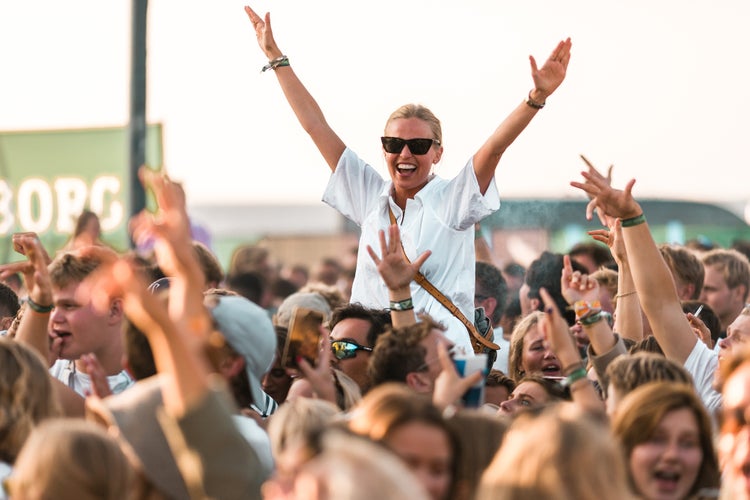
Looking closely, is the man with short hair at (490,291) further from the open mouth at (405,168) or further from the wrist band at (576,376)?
the wrist band at (576,376)

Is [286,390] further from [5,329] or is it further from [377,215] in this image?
[5,329]

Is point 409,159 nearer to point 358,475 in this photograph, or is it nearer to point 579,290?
point 579,290

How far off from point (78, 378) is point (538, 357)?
2245mm

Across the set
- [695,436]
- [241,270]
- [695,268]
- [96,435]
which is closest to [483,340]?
[695,268]

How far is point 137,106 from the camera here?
11797 millimetres

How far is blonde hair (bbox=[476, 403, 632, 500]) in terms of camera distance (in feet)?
11.9

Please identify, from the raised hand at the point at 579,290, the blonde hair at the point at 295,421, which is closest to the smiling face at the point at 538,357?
the raised hand at the point at 579,290

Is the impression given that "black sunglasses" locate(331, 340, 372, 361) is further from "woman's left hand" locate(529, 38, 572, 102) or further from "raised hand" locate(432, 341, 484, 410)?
"raised hand" locate(432, 341, 484, 410)

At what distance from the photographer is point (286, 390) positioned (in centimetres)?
649

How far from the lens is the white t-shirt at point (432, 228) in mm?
6777

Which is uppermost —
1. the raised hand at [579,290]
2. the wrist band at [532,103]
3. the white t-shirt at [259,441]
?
the wrist band at [532,103]

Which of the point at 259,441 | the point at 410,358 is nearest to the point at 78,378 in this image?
the point at 410,358

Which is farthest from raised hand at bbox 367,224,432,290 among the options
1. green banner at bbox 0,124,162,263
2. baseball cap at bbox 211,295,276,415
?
green banner at bbox 0,124,162,263

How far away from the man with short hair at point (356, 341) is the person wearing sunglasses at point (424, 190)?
40cm
